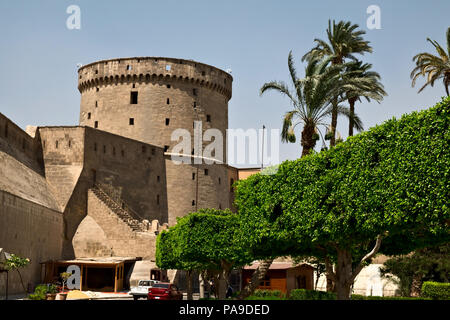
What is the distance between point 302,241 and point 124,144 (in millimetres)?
33756

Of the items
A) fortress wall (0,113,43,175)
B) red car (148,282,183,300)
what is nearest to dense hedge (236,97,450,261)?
red car (148,282,183,300)

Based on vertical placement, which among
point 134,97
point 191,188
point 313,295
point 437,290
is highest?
point 134,97

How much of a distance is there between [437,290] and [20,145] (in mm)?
29590

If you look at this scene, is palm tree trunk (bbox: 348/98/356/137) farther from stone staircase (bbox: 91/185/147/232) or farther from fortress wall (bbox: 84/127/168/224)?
fortress wall (bbox: 84/127/168/224)

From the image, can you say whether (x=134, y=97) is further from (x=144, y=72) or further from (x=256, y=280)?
(x=256, y=280)

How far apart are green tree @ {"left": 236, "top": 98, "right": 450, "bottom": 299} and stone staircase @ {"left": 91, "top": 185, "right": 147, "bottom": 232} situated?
80.0 ft

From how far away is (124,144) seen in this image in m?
49.3

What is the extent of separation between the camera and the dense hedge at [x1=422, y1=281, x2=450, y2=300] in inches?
1142

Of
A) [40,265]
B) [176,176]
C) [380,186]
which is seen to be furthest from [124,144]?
[380,186]

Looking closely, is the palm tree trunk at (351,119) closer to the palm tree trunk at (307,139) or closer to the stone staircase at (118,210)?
the palm tree trunk at (307,139)

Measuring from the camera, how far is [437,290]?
29.3m

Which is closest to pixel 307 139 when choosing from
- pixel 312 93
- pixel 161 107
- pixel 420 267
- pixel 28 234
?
pixel 312 93

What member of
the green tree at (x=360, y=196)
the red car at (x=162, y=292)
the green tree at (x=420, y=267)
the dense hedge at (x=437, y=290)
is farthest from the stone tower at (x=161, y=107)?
the green tree at (x=360, y=196)
